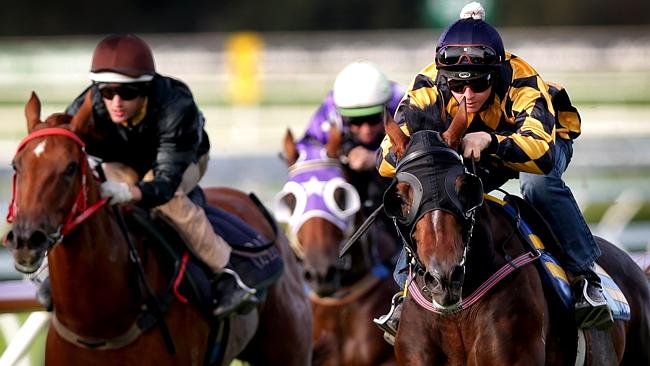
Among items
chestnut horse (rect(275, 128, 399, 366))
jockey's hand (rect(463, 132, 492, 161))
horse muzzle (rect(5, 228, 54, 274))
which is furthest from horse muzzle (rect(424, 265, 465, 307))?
chestnut horse (rect(275, 128, 399, 366))

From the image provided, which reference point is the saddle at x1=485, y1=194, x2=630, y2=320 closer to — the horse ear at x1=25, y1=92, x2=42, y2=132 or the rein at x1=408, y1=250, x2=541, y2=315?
Answer: the rein at x1=408, y1=250, x2=541, y2=315

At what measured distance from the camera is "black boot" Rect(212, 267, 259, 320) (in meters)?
6.20

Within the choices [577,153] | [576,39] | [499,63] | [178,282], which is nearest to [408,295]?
[499,63]

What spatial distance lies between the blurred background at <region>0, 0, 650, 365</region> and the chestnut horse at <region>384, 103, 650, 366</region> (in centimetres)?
1231

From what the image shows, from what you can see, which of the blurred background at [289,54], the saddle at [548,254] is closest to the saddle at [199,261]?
the saddle at [548,254]

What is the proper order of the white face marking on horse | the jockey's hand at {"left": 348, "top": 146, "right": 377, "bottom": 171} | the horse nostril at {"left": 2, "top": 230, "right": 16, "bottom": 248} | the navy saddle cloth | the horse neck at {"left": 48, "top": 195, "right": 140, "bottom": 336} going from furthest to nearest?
1. the jockey's hand at {"left": 348, "top": 146, "right": 377, "bottom": 171}
2. the navy saddle cloth
3. the horse neck at {"left": 48, "top": 195, "right": 140, "bottom": 336}
4. the white face marking on horse
5. the horse nostril at {"left": 2, "top": 230, "right": 16, "bottom": 248}

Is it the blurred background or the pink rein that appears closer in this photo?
the pink rein

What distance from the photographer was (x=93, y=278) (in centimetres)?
562

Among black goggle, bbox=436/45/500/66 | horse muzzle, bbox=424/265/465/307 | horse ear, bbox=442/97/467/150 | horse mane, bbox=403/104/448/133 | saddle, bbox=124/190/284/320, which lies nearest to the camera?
horse muzzle, bbox=424/265/465/307

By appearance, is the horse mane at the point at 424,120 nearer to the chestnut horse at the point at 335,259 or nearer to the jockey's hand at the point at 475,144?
the jockey's hand at the point at 475,144

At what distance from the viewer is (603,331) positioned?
17.7 feet

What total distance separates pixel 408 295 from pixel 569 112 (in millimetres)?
1228

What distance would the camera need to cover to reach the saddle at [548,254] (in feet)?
16.7

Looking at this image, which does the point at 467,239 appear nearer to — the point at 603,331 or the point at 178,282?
the point at 603,331
